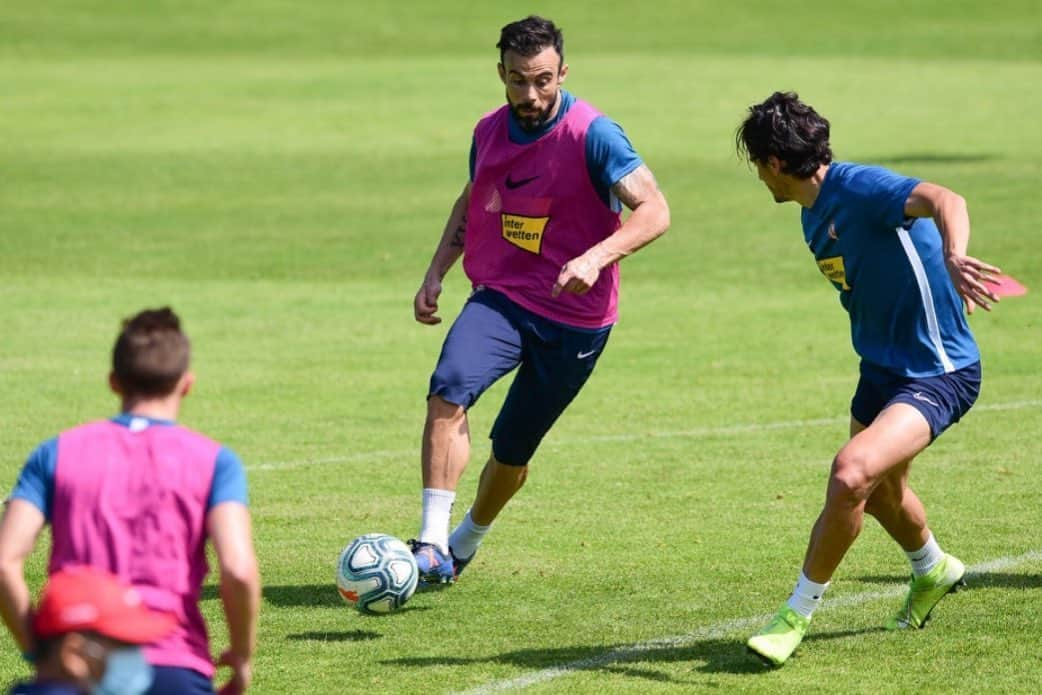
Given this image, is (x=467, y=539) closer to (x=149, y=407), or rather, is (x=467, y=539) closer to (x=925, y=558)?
(x=925, y=558)

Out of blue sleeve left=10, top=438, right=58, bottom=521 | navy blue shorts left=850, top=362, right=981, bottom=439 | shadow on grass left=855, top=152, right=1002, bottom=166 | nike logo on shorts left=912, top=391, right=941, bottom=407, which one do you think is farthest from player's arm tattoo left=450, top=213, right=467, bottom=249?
shadow on grass left=855, top=152, right=1002, bottom=166

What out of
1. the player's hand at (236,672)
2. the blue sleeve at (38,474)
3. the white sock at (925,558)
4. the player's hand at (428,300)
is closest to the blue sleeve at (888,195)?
the white sock at (925,558)

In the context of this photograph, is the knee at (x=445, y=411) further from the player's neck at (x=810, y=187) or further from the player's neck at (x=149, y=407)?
the player's neck at (x=149, y=407)

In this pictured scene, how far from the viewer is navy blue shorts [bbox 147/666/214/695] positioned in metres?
4.53

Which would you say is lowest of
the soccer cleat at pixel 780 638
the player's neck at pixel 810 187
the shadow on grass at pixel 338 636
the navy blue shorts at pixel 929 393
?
the shadow on grass at pixel 338 636

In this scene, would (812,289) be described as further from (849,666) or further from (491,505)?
(849,666)

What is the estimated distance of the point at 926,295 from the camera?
24.3 feet

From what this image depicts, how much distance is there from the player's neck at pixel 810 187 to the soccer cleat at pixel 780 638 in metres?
1.66

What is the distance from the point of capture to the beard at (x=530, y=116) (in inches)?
337

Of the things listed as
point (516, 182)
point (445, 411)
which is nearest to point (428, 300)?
point (516, 182)

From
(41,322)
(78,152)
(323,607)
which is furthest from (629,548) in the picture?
(78,152)

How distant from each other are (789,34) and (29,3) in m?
25.5

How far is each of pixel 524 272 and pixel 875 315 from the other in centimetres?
184

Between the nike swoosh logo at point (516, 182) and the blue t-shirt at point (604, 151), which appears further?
the nike swoosh logo at point (516, 182)
